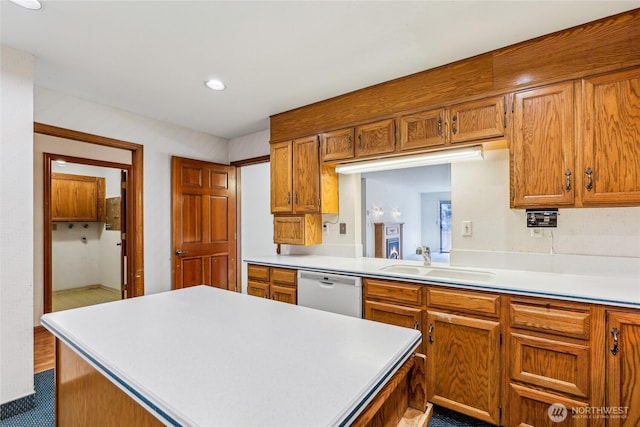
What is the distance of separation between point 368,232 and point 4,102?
9.75ft

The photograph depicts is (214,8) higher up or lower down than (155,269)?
higher up

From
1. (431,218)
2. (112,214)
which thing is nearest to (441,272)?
(431,218)

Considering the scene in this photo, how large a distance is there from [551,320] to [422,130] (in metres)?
1.50

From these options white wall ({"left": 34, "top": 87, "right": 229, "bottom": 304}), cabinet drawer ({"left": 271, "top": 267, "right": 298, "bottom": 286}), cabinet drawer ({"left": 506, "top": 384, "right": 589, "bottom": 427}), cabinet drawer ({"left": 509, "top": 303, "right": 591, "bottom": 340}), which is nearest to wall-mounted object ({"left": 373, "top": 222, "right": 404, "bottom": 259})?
cabinet drawer ({"left": 271, "top": 267, "right": 298, "bottom": 286})

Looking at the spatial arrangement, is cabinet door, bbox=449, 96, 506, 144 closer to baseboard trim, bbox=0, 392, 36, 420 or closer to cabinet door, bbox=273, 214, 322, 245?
cabinet door, bbox=273, 214, 322, 245

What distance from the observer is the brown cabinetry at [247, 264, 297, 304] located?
2867 mm

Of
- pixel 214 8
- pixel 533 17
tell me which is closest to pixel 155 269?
pixel 214 8

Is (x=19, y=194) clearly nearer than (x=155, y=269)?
Yes

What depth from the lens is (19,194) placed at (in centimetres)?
211

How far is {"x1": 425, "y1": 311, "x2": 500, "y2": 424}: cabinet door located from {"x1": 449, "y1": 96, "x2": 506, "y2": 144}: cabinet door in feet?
4.05

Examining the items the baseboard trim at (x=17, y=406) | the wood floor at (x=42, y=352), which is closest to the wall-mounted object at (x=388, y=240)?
the baseboard trim at (x=17, y=406)

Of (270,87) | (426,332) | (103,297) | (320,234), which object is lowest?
(103,297)

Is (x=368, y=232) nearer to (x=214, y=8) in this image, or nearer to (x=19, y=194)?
(x=214, y=8)

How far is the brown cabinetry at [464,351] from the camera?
6.25 ft
